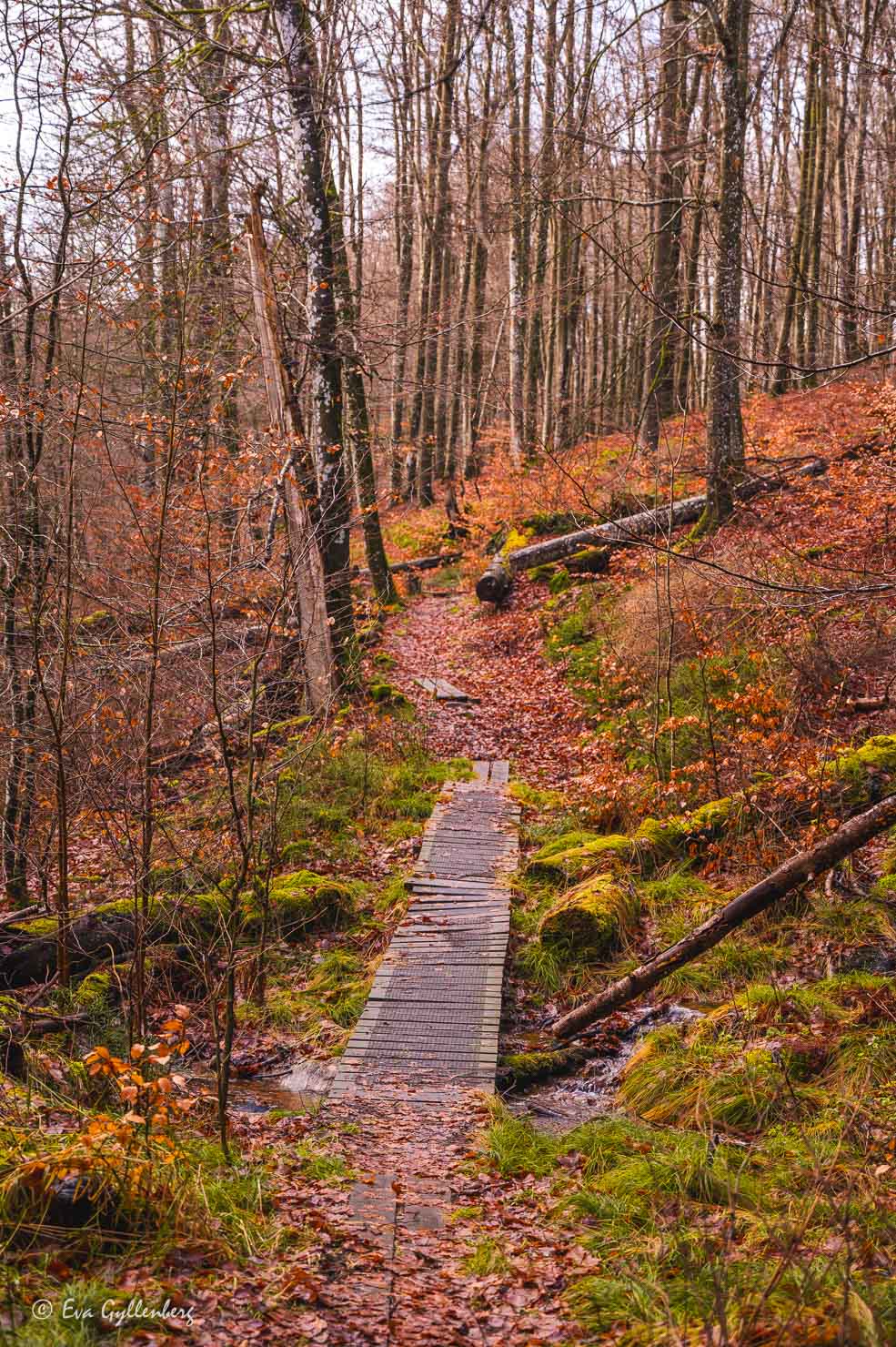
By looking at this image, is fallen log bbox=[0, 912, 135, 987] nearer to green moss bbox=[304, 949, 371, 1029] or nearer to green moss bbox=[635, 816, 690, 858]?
green moss bbox=[304, 949, 371, 1029]

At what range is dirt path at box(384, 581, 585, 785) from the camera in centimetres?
1145

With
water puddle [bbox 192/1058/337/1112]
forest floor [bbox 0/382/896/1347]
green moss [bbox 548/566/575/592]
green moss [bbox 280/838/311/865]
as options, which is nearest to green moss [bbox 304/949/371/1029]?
forest floor [bbox 0/382/896/1347]

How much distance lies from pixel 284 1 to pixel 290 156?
254 centimetres

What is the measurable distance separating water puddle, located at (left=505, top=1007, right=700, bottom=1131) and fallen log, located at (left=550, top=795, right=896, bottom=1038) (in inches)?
17.3

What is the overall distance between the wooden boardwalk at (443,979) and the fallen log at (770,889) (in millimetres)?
1076

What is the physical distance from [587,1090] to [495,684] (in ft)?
28.2

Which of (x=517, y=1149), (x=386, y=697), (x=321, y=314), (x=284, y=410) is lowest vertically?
(x=517, y=1149)

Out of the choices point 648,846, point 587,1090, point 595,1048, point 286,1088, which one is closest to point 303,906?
point 286,1088

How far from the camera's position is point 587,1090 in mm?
5418

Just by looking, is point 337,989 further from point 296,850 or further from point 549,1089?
point 296,850

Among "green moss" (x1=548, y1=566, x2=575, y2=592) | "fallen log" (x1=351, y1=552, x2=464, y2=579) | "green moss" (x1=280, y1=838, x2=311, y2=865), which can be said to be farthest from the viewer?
"fallen log" (x1=351, y1=552, x2=464, y2=579)

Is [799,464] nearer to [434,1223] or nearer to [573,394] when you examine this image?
[434,1223]

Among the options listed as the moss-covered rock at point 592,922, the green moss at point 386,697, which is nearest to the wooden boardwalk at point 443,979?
the moss-covered rock at point 592,922

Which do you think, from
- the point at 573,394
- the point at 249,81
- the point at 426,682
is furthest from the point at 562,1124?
the point at 573,394
